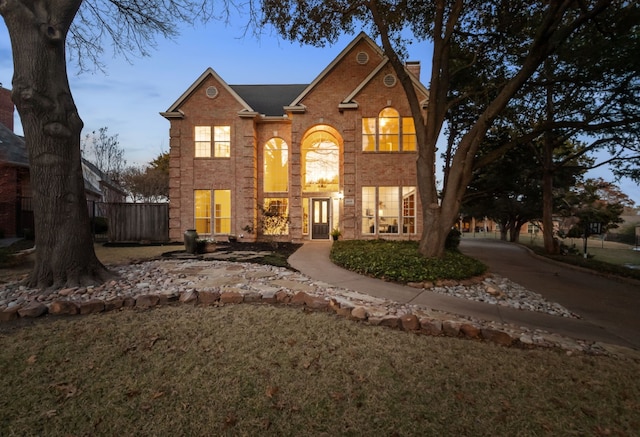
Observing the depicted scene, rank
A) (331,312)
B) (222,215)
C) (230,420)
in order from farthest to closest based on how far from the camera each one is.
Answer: (222,215)
(331,312)
(230,420)

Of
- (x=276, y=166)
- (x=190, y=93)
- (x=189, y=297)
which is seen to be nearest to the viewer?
(x=189, y=297)

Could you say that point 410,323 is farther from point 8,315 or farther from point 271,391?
point 8,315

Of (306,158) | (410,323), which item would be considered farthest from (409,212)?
(410,323)

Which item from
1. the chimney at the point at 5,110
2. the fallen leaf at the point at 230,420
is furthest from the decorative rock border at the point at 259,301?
the chimney at the point at 5,110

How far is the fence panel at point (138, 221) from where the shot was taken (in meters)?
15.4

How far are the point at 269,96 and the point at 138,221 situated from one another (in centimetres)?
974

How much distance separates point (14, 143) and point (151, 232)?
9.80 metres

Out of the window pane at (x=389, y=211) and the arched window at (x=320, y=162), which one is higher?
the arched window at (x=320, y=162)

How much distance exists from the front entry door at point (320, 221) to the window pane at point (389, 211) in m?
2.85

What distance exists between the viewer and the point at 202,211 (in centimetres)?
1603

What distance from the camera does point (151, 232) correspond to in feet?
52.3

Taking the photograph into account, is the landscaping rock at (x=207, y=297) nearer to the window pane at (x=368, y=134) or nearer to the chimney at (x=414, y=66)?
the window pane at (x=368, y=134)

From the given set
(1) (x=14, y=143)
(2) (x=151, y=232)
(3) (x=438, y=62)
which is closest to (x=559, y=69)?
(3) (x=438, y=62)

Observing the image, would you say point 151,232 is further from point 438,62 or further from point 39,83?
point 438,62
